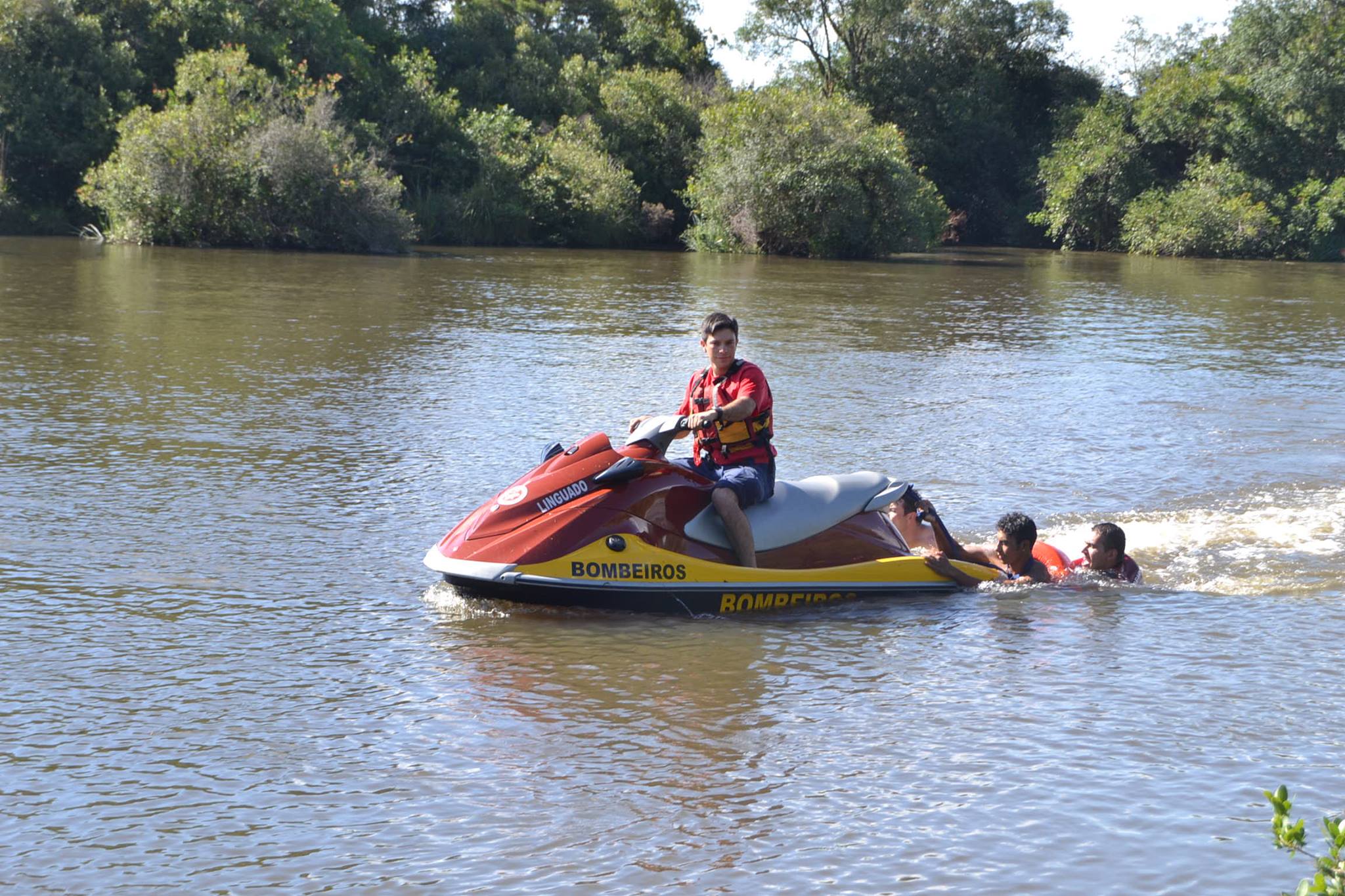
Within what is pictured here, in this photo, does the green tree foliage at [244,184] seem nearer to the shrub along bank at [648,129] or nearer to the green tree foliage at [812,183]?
the shrub along bank at [648,129]

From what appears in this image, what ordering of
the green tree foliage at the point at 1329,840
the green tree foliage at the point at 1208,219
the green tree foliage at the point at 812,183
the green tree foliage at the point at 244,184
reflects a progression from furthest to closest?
the green tree foliage at the point at 1208,219, the green tree foliage at the point at 812,183, the green tree foliage at the point at 244,184, the green tree foliage at the point at 1329,840

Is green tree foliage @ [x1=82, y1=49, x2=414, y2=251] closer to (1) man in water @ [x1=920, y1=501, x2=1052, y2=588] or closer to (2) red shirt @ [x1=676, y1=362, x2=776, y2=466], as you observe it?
(2) red shirt @ [x1=676, y1=362, x2=776, y2=466]

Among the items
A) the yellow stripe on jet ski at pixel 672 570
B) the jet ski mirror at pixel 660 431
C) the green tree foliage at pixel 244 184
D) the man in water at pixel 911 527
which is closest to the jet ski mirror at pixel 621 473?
the jet ski mirror at pixel 660 431

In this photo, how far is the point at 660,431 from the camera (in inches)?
271

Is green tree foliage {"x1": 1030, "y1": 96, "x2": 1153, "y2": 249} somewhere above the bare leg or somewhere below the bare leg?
above

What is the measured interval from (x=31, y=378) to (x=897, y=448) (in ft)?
25.2

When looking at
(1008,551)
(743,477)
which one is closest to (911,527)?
(1008,551)

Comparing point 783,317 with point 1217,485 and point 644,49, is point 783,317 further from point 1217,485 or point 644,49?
point 644,49

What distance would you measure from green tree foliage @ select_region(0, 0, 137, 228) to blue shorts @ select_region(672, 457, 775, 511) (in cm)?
3461

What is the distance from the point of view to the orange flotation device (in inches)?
305

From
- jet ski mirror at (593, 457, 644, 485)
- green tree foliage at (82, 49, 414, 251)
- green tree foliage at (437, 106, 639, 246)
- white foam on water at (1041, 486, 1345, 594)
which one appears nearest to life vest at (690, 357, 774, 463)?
jet ski mirror at (593, 457, 644, 485)

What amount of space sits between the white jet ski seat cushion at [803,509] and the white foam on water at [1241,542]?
172 centimetres

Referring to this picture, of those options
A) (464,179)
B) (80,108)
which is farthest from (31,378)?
(464,179)

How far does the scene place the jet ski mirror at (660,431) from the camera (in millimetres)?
6867
